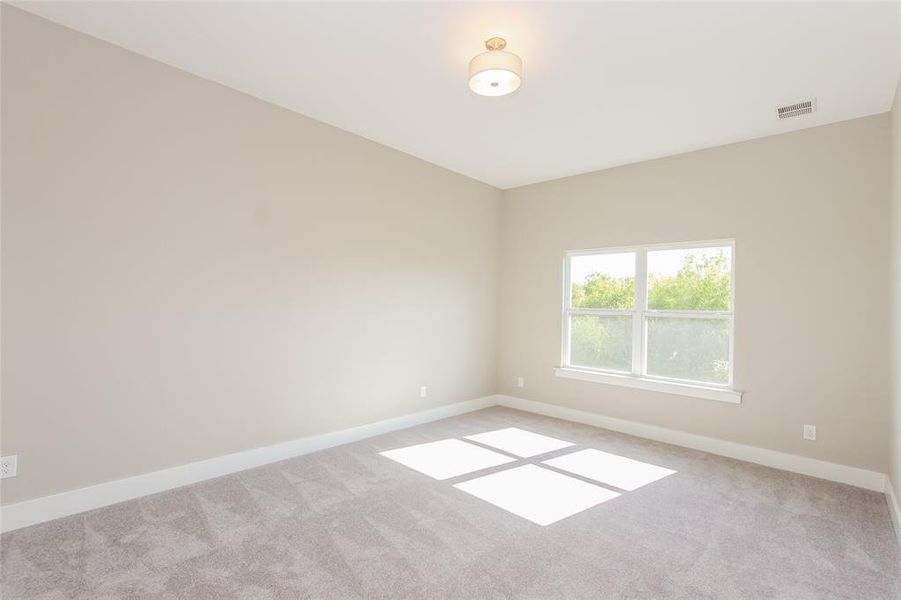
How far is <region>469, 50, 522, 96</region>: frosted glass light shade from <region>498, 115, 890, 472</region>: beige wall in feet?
7.78

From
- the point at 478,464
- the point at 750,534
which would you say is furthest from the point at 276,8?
the point at 750,534

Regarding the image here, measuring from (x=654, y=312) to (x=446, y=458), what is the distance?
249cm

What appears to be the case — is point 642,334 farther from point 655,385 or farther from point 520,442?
point 520,442

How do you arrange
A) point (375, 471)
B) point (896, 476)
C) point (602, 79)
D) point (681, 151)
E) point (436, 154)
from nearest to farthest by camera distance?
point (896, 476) → point (602, 79) → point (375, 471) → point (681, 151) → point (436, 154)

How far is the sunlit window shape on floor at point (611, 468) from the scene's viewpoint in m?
3.16

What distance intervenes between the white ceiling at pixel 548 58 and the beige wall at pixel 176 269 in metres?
0.34

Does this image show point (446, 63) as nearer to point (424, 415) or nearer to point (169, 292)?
point (169, 292)

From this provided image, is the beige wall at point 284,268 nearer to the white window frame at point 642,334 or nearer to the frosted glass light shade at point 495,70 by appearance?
the white window frame at point 642,334

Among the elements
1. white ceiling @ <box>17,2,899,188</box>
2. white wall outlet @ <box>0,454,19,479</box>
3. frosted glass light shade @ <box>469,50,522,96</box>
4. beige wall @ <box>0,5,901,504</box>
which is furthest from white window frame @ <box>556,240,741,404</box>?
white wall outlet @ <box>0,454,19,479</box>

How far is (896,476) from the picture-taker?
264cm

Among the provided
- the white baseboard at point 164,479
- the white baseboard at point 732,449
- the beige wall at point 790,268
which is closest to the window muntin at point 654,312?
the beige wall at point 790,268

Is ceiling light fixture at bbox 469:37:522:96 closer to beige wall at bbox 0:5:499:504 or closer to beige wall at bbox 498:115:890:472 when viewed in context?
beige wall at bbox 0:5:499:504

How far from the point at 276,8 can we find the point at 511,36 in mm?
1287

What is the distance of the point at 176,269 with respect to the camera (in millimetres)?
2922
